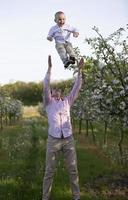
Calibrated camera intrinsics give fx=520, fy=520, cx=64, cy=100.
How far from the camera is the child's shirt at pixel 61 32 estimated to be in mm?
10930

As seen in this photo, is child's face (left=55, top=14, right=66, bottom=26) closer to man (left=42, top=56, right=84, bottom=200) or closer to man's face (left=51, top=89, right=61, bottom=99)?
man (left=42, top=56, right=84, bottom=200)

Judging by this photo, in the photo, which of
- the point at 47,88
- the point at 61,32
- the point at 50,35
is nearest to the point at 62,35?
the point at 61,32

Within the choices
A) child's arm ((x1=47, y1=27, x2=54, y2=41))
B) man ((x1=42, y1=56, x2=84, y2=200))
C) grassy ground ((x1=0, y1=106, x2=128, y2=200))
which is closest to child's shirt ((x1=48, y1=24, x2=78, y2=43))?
child's arm ((x1=47, y1=27, x2=54, y2=41))

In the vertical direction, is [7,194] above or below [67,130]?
below

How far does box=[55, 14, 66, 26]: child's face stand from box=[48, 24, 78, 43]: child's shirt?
0.44ft

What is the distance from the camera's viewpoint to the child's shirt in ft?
35.9

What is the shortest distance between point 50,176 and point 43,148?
60.2ft

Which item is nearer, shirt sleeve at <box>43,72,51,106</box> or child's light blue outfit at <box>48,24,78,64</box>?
child's light blue outfit at <box>48,24,78,64</box>

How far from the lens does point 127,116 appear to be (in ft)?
56.7

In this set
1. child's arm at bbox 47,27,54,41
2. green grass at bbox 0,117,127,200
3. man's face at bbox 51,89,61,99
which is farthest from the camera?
green grass at bbox 0,117,127,200

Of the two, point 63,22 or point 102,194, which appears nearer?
point 63,22

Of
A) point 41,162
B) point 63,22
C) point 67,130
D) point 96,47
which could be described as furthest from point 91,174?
point 63,22

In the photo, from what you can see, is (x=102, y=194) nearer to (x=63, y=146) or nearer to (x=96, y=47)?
(x=63, y=146)

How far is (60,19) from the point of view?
10.7 meters
